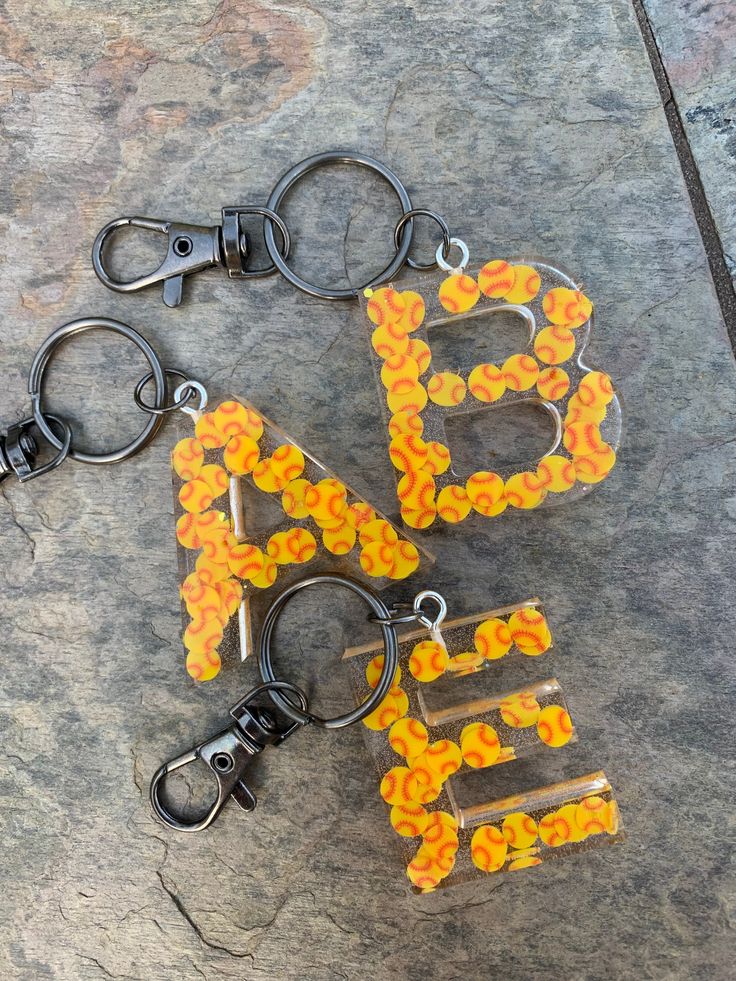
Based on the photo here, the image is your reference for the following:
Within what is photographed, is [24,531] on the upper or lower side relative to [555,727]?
upper

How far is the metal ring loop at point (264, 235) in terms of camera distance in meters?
1.79

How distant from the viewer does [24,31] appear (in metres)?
1.97

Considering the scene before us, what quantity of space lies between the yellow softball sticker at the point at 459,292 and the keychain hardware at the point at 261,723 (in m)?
0.64

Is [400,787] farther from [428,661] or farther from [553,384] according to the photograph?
[553,384]

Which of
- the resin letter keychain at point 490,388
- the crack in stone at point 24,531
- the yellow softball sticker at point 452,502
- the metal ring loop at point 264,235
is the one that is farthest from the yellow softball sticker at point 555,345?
the crack in stone at point 24,531

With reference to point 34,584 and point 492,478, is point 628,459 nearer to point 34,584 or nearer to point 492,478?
point 492,478

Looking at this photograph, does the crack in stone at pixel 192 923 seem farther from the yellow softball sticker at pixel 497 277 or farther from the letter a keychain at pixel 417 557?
the yellow softball sticker at pixel 497 277

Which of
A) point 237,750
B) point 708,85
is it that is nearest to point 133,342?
point 237,750

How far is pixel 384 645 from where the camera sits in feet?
5.42

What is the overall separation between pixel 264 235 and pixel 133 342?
393mm

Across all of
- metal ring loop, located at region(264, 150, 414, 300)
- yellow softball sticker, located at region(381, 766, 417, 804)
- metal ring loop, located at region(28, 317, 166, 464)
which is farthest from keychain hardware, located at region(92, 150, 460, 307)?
Result: yellow softball sticker, located at region(381, 766, 417, 804)

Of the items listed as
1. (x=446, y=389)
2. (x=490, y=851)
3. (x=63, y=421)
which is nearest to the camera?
(x=490, y=851)

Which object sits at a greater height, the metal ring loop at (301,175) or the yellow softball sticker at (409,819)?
the metal ring loop at (301,175)

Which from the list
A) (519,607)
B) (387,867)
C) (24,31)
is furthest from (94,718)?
(24,31)
